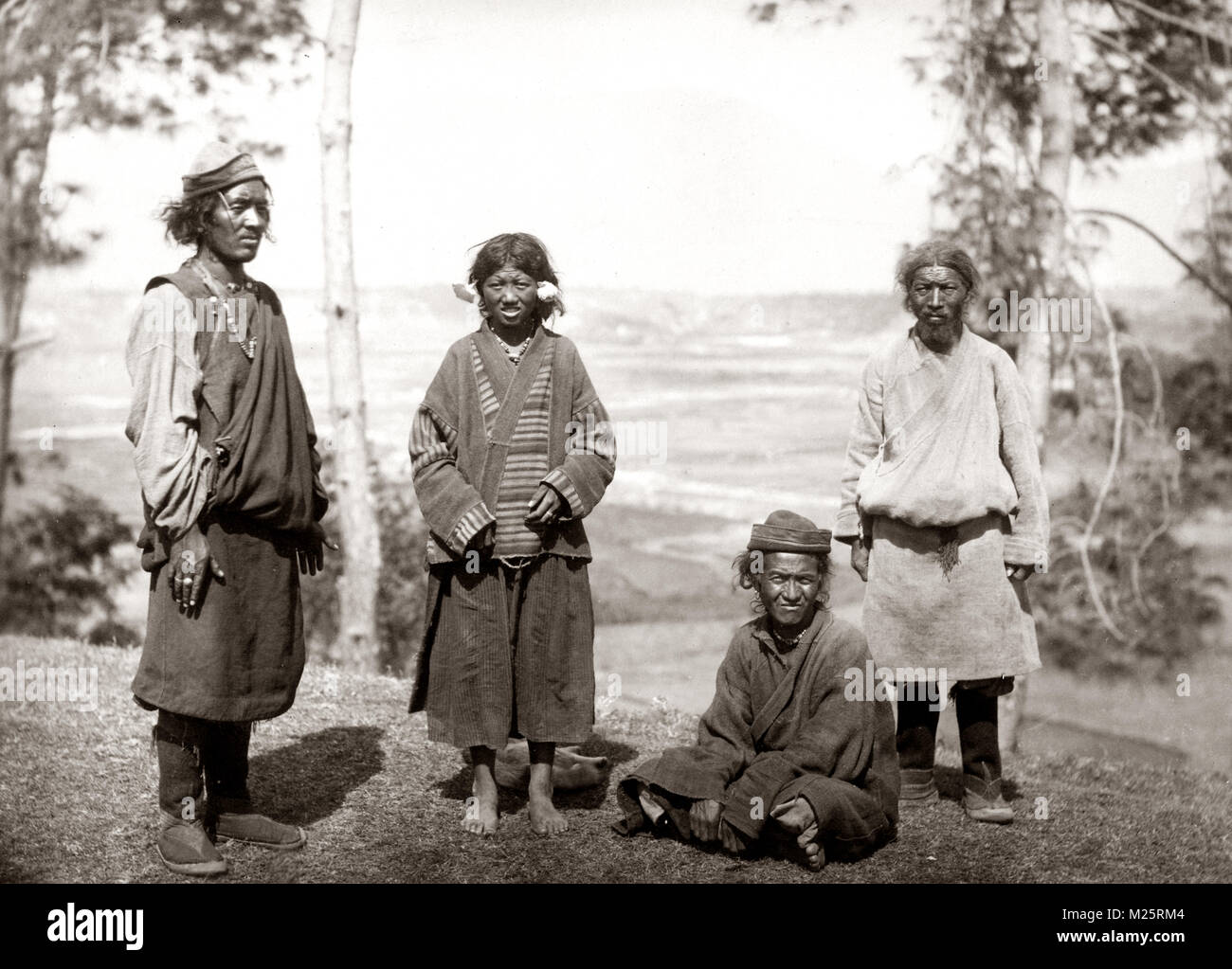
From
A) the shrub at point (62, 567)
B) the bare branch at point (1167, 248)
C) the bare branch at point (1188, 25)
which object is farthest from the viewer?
the shrub at point (62, 567)

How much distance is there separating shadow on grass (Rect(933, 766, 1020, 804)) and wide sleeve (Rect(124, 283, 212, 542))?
9.27ft

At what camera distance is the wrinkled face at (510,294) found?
4.13 metres

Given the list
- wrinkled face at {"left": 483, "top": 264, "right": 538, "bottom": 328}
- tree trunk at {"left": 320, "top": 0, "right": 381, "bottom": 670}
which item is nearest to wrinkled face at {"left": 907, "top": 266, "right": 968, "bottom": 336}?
wrinkled face at {"left": 483, "top": 264, "right": 538, "bottom": 328}

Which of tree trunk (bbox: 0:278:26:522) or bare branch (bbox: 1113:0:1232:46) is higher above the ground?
bare branch (bbox: 1113:0:1232:46)

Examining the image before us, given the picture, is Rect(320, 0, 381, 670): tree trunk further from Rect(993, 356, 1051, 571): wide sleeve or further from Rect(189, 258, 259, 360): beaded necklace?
Rect(993, 356, 1051, 571): wide sleeve

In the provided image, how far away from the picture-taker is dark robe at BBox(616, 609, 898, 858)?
395 centimetres

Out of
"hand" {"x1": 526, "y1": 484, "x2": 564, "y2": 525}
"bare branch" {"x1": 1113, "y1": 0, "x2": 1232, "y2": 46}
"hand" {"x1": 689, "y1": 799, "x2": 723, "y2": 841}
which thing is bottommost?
"hand" {"x1": 689, "y1": 799, "x2": 723, "y2": 841}

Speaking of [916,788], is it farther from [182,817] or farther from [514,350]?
[182,817]

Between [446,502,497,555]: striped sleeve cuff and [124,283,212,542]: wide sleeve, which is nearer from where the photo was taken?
[124,283,212,542]: wide sleeve

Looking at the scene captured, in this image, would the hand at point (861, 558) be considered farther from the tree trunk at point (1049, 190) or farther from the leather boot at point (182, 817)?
the tree trunk at point (1049, 190)

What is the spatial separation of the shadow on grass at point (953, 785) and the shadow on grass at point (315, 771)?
2.09 m

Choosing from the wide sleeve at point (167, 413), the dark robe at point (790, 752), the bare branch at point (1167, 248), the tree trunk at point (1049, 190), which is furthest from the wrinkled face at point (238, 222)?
the bare branch at point (1167, 248)

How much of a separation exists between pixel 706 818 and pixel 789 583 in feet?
2.47

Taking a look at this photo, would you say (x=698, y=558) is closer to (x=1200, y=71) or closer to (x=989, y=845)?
Result: (x=1200, y=71)
